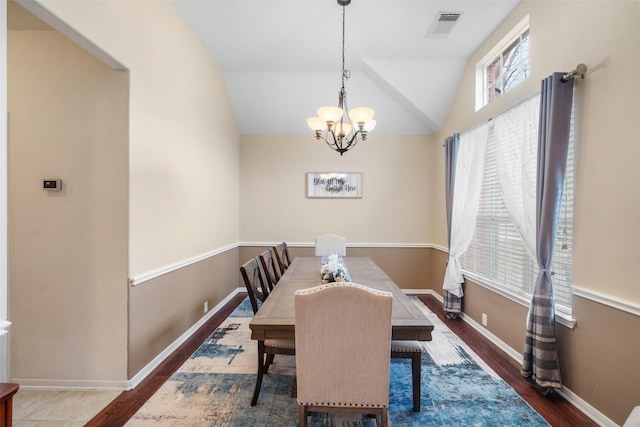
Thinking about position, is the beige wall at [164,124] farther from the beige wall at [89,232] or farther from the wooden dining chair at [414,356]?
the wooden dining chair at [414,356]

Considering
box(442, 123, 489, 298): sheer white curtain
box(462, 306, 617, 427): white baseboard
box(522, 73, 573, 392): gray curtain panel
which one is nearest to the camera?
box(462, 306, 617, 427): white baseboard

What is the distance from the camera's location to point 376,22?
3.00 m

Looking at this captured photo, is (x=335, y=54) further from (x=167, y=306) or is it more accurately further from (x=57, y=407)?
(x=57, y=407)

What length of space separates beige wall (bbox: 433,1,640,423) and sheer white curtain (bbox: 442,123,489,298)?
1.08m

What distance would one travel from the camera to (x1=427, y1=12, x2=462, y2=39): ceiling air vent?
2852 millimetres

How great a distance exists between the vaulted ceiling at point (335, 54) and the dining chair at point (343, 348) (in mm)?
2701

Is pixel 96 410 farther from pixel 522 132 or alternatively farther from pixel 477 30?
pixel 477 30

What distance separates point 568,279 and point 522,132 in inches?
48.7

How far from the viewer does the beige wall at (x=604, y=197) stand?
167 centimetres

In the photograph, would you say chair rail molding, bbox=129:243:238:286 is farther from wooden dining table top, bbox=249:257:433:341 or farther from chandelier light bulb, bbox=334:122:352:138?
chandelier light bulb, bbox=334:122:352:138

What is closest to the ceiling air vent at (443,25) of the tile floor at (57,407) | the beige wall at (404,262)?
the beige wall at (404,262)

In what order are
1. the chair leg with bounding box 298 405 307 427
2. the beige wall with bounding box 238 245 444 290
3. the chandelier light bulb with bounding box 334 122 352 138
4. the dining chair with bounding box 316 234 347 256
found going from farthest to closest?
the beige wall with bounding box 238 245 444 290, the dining chair with bounding box 316 234 347 256, the chandelier light bulb with bounding box 334 122 352 138, the chair leg with bounding box 298 405 307 427

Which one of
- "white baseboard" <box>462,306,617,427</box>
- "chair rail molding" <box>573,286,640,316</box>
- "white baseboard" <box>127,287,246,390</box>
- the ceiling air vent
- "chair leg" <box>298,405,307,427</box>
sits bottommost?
"white baseboard" <box>127,287,246,390</box>

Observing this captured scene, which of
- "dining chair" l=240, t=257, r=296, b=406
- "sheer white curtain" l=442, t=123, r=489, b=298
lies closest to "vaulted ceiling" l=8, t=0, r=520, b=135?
"sheer white curtain" l=442, t=123, r=489, b=298
